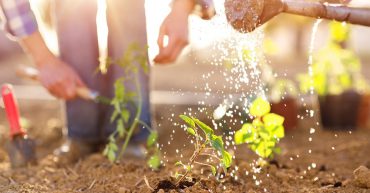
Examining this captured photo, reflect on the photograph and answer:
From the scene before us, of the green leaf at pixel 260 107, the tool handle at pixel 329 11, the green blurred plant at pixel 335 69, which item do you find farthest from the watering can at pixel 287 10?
the green blurred plant at pixel 335 69

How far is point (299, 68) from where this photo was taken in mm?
7586

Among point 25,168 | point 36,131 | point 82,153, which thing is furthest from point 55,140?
point 25,168

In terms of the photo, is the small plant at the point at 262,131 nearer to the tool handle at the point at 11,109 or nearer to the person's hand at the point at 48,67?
the person's hand at the point at 48,67

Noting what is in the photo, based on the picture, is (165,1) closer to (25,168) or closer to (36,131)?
(25,168)

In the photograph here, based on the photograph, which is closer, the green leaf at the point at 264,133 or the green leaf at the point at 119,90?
the green leaf at the point at 264,133

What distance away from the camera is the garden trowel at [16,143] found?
276 cm

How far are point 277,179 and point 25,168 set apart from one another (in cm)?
105

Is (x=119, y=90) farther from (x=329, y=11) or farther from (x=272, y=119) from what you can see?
(x=329, y=11)

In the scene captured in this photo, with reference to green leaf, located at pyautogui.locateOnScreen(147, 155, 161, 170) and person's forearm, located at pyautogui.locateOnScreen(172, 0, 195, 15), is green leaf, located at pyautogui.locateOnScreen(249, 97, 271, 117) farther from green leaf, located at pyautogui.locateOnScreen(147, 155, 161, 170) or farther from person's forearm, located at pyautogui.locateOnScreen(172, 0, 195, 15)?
person's forearm, located at pyautogui.locateOnScreen(172, 0, 195, 15)

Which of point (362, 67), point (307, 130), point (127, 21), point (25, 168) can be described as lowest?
point (362, 67)

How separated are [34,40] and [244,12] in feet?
3.28

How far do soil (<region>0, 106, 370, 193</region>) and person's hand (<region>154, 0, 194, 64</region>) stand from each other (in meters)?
0.44

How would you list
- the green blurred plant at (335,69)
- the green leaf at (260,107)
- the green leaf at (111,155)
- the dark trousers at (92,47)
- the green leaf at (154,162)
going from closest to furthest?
the green leaf at (260,107)
the green leaf at (154,162)
the green leaf at (111,155)
the dark trousers at (92,47)
the green blurred plant at (335,69)

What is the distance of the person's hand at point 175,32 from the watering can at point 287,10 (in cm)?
41
